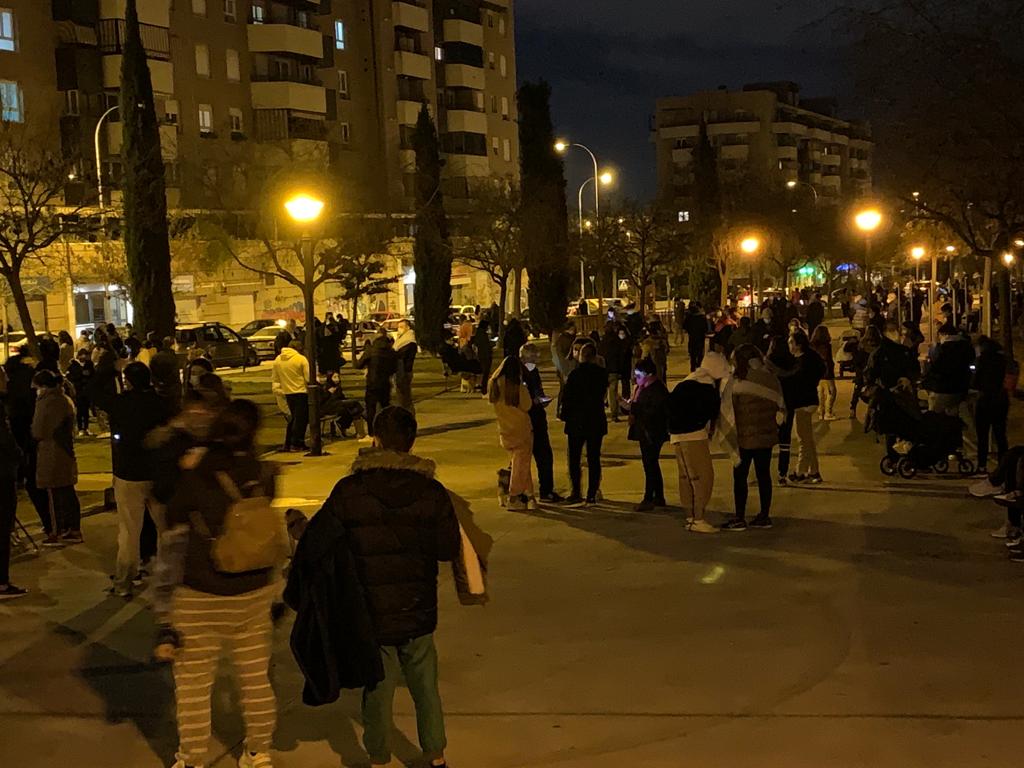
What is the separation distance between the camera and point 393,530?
481 centimetres

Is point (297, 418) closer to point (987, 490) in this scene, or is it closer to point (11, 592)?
point (11, 592)

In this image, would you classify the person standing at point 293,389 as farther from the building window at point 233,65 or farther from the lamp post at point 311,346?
the building window at point 233,65

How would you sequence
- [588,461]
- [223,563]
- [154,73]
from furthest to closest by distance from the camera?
[154,73]
[588,461]
[223,563]

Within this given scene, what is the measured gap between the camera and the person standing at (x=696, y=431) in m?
10.6

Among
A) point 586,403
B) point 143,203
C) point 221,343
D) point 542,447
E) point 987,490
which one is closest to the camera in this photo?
point 987,490

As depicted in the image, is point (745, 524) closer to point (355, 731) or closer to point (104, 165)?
point (355, 731)

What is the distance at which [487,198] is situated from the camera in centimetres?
4519

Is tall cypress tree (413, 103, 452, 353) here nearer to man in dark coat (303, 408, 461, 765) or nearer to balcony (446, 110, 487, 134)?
balcony (446, 110, 487, 134)

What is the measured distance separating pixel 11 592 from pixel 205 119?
160 ft

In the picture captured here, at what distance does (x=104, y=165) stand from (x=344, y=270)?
11.0 metres

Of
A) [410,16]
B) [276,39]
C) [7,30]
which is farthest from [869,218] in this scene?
[410,16]

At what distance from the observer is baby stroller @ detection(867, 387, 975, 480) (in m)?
13.0

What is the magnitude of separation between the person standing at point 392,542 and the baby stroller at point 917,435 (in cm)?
927

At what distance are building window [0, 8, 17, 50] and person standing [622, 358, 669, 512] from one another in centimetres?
4111
